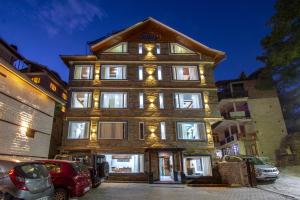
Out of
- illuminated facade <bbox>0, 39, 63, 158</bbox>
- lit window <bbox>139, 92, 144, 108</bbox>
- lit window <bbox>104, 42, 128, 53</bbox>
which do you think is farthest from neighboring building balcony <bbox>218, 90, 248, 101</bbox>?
illuminated facade <bbox>0, 39, 63, 158</bbox>

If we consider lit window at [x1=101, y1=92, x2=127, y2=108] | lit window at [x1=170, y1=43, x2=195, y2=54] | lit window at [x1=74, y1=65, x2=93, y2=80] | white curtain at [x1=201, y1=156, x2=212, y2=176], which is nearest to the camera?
white curtain at [x1=201, y1=156, x2=212, y2=176]

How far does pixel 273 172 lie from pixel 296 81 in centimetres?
1382

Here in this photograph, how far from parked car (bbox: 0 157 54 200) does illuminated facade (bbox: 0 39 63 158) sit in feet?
22.2

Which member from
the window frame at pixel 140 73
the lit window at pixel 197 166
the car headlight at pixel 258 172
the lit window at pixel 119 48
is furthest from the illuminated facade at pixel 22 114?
the car headlight at pixel 258 172

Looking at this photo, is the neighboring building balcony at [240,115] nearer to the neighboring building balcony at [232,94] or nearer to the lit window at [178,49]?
the neighboring building balcony at [232,94]

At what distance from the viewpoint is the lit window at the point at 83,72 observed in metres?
23.3

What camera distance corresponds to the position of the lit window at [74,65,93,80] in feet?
76.6

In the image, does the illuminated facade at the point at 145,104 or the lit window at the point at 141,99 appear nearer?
the illuminated facade at the point at 145,104

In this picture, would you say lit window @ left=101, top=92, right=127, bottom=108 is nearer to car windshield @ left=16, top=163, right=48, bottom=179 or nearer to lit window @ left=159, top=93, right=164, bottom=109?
lit window @ left=159, top=93, right=164, bottom=109

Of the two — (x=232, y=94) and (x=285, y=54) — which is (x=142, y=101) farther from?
(x=232, y=94)

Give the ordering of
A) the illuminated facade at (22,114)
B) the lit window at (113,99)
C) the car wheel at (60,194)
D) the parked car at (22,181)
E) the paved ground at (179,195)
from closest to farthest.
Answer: the parked car at (22,181) < the car wheel at (60,194) < the paved ground at (179,195) < the illuminated facade at (22,114) < the lit window at (113,99)

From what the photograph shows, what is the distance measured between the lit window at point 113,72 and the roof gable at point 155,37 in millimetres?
2406

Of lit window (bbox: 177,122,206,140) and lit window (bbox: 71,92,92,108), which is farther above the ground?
lit window (bbox: 71,92,92,108)

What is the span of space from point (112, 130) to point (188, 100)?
8.23m
